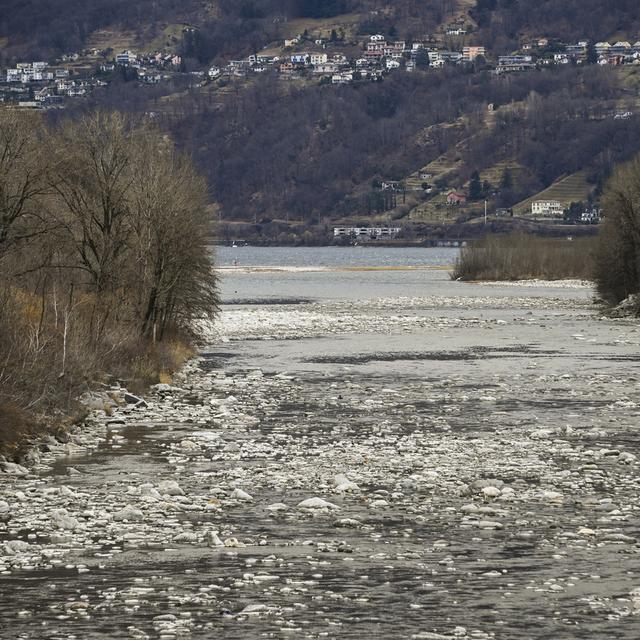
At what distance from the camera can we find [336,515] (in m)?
19.4

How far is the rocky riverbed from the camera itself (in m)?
14.5

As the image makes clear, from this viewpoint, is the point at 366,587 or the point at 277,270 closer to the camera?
the point at 366,587

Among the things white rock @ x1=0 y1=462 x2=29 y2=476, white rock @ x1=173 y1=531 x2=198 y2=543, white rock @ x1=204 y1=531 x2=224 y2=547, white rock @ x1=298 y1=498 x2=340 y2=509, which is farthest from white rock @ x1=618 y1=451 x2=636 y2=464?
white rock @ x1=0 y1=462 x2=29 y2=476

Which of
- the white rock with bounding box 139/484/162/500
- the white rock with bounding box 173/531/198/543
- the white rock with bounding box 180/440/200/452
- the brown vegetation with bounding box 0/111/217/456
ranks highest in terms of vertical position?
the brown vegetation with bounding box 0/111/217/456

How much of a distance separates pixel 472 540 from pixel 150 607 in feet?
15.4

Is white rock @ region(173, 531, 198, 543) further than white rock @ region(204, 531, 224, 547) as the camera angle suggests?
Yes

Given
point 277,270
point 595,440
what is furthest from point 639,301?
point 277,270

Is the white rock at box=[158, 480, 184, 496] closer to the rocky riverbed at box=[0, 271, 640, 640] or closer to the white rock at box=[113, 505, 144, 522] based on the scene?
the rocky riverbed at box=[0, 271, 640, 640]

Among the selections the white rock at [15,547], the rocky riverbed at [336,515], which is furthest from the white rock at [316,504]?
the white rock at [15,547]

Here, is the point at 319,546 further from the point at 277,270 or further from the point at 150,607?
the point at 277,270

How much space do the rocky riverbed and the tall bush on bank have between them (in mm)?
46262

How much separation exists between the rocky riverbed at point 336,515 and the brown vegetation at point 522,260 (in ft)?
345

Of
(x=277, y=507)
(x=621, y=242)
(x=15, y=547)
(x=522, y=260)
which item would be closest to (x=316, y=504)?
(x=277, y=507)

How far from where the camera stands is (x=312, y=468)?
919 inches
